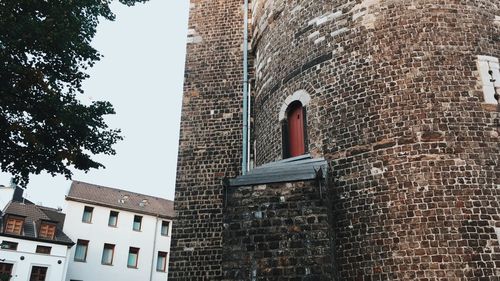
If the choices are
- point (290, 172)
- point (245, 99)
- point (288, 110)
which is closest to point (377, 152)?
point (290, 172)

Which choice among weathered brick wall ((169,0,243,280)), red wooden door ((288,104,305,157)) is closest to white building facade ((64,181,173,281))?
weathered brick wall ((169,0,243,280))

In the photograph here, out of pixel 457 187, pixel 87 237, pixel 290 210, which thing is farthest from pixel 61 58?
pixel 87 237

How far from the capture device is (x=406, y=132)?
723 centimetres

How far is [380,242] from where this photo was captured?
6781 mm

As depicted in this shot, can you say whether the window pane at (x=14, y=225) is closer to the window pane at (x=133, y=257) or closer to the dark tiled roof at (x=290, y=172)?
the window pane at (x=133, y=257)

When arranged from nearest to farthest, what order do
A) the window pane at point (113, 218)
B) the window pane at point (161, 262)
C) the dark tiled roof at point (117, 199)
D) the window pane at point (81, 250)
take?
1. the window pane at point (81, 250)
2. the dark tiled roof at point (117, 199)
3. the window pane at point (113, 218)
4. the window pane at point (161, 262)

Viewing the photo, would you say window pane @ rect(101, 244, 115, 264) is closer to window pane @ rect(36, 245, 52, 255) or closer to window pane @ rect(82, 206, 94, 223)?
window pane @ rect(82, 206, 94, 223)

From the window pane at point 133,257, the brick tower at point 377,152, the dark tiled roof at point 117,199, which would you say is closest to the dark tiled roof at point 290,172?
the brick tower at point 377,152

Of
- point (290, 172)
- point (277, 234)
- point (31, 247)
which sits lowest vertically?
point (277, 234)

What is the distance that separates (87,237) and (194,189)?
18.4 m

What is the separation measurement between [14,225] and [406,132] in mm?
24749

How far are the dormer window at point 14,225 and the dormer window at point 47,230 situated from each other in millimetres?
1105

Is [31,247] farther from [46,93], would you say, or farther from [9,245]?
[46,93]

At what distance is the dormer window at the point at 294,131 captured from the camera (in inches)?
348
